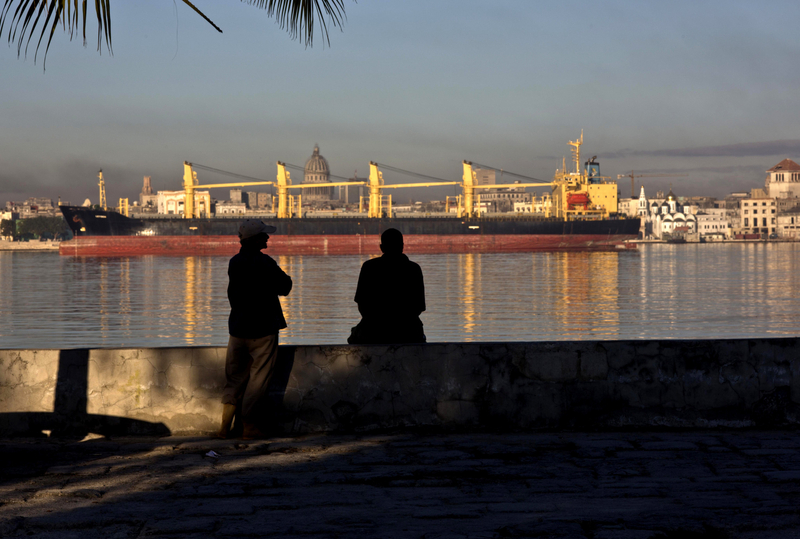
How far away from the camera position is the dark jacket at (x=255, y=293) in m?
4.06

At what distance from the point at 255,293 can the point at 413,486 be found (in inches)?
59.5

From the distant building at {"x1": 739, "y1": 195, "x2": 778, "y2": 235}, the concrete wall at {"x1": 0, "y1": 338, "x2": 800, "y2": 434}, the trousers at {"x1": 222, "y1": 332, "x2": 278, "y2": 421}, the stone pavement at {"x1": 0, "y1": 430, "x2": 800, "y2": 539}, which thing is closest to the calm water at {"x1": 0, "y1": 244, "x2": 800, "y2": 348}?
the concrete wall at {"x1": 0, "y1": 338, "x2": 800, "y2": 434}

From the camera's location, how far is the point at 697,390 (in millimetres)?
4277

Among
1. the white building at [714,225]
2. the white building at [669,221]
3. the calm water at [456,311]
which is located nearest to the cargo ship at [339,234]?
the calm water at [456,311]

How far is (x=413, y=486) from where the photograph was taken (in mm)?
3049

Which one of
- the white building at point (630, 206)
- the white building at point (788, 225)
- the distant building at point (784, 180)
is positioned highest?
the distant building at point (784, 180)

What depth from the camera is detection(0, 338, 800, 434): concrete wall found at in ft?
13.9

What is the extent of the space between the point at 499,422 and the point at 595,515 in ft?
5.37

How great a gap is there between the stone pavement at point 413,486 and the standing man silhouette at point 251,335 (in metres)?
0.20

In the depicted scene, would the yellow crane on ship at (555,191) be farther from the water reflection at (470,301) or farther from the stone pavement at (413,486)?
the stone pavement at (413,486)

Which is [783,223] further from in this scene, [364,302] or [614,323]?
[364,302]

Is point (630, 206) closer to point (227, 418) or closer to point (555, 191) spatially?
point (555, 191)

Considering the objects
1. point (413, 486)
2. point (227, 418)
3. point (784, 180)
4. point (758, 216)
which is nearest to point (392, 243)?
point (227, 418)

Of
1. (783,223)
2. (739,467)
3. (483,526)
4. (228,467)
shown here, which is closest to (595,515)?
(483,526)
